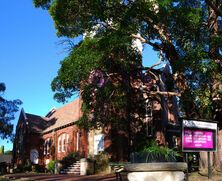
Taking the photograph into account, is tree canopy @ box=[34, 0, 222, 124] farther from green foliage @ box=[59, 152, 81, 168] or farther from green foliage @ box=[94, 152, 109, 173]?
green foliage @ box=[59, 152, 81, 168]

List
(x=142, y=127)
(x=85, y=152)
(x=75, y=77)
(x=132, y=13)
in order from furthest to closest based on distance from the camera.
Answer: (x=85, y=152)
(x=142, y=127)
(x=75, y=77)
(x=132, y=13)

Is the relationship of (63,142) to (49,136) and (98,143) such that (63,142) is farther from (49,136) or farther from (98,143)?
(98,143)

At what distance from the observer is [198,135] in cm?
1386

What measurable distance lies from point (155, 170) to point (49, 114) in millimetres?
47681

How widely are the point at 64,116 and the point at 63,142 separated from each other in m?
4.56

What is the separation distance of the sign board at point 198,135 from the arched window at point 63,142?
30554mm

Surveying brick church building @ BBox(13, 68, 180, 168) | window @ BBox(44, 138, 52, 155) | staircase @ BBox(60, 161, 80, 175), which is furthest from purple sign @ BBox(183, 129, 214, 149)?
window @ BBox(44, 138, 52, 155)

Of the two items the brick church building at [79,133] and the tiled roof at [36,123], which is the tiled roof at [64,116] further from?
the tiled roof at [36,123]

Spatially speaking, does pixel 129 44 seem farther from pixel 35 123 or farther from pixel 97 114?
pixel 35 123

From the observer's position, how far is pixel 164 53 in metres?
22.7

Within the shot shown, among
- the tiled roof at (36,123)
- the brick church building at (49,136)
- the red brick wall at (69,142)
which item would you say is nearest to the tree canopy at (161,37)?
the red brick wall at (69,142)

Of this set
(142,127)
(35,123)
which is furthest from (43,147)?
(142,127)

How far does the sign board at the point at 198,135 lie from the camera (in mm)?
13305

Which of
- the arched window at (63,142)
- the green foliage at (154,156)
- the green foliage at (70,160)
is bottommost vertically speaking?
the green foliage at (70,160)
